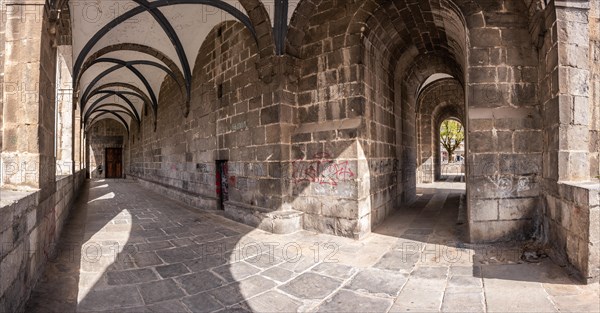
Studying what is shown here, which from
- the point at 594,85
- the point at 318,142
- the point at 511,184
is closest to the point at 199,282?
the point at 318,142

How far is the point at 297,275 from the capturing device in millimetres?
3117

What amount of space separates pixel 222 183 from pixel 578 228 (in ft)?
19.5

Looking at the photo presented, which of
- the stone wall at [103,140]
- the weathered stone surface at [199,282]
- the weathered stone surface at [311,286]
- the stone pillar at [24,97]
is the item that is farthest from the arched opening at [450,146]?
the stone wall at [103,140]

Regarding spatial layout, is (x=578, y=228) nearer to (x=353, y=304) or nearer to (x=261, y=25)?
(x=353, y=304)

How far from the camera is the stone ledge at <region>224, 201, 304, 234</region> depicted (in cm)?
476

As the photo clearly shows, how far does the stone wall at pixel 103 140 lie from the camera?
22.3 metres

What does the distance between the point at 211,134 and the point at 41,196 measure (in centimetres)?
417

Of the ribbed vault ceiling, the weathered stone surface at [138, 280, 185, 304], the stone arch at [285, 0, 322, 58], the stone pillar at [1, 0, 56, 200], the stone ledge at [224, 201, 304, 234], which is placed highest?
the ribbed vault ceiling

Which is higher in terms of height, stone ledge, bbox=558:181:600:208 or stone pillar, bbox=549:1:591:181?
stone pillar, bbox=549:1:591:181

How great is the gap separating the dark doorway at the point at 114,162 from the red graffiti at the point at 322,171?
74.5 ft

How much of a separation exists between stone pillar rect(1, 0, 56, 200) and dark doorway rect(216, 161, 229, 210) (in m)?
3.76

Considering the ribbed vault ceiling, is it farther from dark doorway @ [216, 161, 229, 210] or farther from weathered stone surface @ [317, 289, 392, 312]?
weathered stone surface @ [317, 289, 392, 312]

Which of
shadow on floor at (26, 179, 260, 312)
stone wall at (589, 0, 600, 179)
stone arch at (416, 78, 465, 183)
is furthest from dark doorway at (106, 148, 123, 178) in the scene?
stone wall at (589, 0, 600, 179)

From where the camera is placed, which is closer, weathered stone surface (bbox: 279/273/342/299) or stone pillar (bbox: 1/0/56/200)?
weathered stone surface (bbox: 279/273/342/299)
